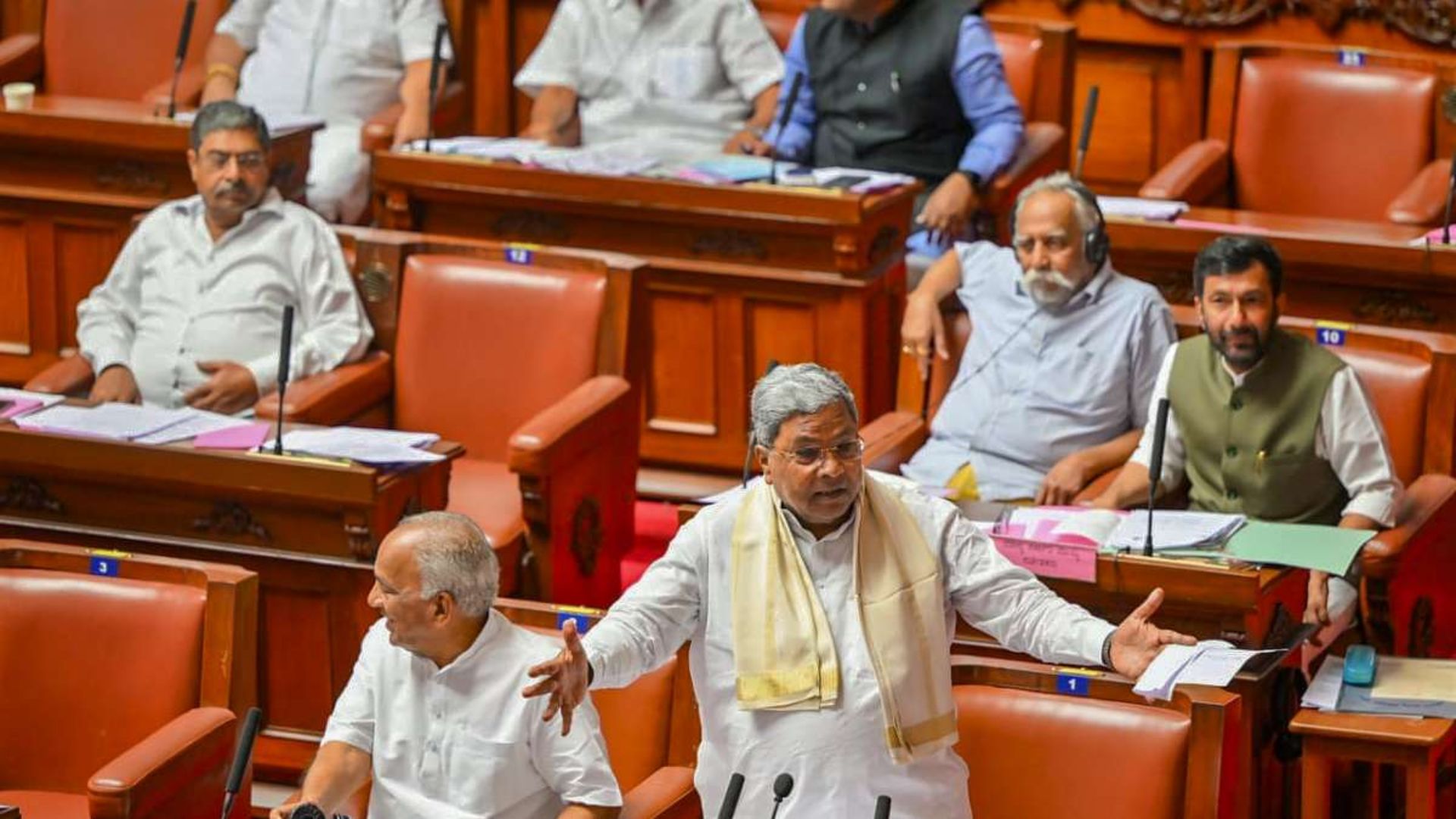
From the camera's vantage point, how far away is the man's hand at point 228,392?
4949 mm

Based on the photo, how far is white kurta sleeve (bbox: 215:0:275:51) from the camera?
6.92 m

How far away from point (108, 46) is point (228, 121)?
2142 mm

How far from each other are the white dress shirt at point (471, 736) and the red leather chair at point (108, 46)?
4.08 meters

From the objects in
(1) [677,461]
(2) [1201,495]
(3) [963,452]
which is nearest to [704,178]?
(1) [677,461]

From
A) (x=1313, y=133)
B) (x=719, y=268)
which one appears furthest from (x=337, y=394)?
(x=1313, y=133)

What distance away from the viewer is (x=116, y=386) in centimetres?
506

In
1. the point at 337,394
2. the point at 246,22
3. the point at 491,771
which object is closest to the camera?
the point at 491,771

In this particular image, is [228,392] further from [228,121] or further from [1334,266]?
[1334,266]

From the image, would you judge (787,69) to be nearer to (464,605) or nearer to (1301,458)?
(1301,458)

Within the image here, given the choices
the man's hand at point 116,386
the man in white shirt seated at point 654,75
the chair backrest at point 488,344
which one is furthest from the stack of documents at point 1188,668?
the man in white shirt seated at point 654,75

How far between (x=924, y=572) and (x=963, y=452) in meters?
1.52

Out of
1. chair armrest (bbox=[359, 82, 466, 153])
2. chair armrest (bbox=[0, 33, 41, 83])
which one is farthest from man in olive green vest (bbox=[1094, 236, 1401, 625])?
chair armrest (bbox=[0, 33, 41, 83])

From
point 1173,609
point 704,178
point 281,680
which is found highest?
point 704,178

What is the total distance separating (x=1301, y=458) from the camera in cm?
432
